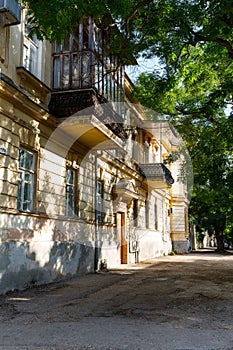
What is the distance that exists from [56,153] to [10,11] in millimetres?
4071

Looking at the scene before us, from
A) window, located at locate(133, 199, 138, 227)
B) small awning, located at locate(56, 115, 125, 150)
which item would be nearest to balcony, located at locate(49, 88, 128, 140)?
small awning, located at locate(56, 115, 125, 150)

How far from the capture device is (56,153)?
429 inches

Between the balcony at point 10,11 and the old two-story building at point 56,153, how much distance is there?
0.07ft

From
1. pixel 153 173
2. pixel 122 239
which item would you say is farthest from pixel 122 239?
pixel 153 173

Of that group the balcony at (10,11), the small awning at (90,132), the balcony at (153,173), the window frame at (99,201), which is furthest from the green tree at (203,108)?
the balcony at (153,173)

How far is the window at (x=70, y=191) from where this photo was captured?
1166cm

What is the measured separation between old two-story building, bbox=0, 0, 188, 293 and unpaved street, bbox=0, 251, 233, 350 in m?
1.20

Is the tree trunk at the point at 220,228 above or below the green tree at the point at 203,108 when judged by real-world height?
below

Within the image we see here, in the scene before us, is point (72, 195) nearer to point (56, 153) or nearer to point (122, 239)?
point (56, 153)

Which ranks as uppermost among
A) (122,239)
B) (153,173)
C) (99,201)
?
(153,173)

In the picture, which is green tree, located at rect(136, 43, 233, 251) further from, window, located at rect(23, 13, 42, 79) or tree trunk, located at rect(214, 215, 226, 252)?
tree trunk, located at rect(214, 215, 226, 252)

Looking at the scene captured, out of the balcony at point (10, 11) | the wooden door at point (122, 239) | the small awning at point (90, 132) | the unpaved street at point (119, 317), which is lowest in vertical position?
the unpaved street at point (119, 317)

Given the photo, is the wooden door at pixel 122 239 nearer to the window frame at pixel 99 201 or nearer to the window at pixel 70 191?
the window frame at pixel 99 201

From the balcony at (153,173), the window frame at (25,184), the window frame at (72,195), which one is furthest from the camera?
the balcony at (153,173)
